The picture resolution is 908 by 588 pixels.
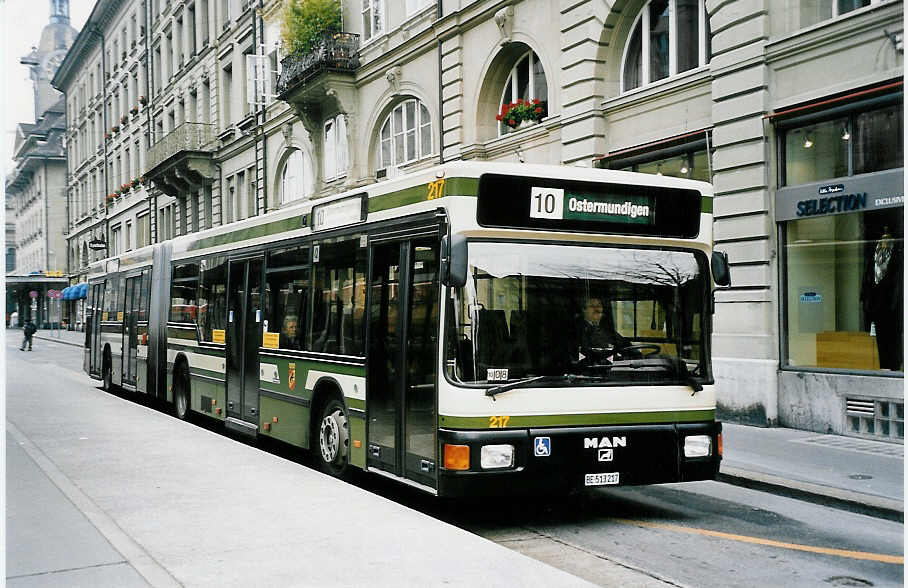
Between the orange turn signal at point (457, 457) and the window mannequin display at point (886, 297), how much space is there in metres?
7.64

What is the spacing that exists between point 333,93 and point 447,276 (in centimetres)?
2105

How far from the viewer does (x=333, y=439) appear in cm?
957

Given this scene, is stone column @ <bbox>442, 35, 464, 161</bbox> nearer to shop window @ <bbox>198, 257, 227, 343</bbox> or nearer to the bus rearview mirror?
shop window @ <bbox>198, 257, 227, 343</bbox>

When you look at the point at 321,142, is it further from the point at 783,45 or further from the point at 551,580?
the point at 551,580

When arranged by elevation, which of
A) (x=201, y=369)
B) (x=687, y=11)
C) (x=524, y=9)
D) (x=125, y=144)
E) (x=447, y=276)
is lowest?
(x=201, y=369)

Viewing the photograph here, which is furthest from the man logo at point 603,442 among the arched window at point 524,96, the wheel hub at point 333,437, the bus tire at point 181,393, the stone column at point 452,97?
the stone column at point 452,97

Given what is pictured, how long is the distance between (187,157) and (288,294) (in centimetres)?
3136

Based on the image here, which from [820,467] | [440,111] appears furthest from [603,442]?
[440,111]

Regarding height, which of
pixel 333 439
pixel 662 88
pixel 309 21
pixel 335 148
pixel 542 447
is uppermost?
pixel 309 21

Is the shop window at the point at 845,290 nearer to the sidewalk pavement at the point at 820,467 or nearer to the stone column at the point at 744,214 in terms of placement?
the stone column at the point at 744,214

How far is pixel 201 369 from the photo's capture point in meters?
14.0

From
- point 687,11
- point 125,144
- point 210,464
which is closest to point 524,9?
point 687,11

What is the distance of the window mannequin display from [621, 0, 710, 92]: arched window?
4.53 m

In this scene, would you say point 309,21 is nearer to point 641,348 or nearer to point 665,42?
point 665,42
